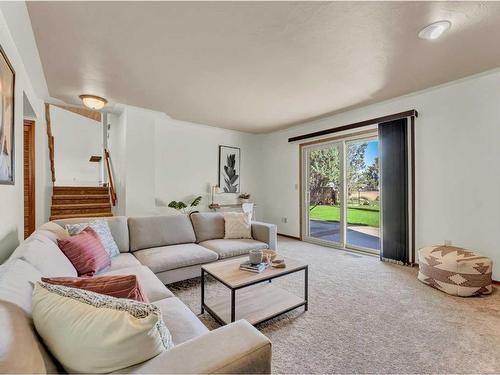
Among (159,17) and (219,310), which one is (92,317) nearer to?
(219,310)

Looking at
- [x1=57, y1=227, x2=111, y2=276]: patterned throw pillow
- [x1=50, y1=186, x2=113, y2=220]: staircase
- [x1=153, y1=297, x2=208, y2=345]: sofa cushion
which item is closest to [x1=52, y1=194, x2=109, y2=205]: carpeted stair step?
[x1=50, y1=186, x2=113, y2=220]: staircase

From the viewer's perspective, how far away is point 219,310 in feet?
6.64

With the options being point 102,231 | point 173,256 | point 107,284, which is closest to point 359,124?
point 173,256

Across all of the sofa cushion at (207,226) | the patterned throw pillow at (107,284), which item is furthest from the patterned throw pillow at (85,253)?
Answer: the sofa cushion at (207,226)

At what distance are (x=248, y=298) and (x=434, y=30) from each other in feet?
8.91

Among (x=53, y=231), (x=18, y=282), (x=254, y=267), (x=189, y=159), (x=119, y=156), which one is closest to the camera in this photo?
(x=18, y=282)

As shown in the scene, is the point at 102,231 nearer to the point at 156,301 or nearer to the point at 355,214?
the point at 156,301

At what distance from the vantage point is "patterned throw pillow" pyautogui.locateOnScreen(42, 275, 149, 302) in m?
1.00

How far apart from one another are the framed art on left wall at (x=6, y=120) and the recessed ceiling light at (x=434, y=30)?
127 inches

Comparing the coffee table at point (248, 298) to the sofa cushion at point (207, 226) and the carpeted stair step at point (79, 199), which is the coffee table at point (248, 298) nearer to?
the sofa cushion at point (207, 226)

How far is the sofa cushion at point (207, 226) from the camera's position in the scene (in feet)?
10.7

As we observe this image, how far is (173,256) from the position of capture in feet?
8.23

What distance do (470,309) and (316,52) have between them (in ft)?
8.96

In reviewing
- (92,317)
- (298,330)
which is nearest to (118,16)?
(92,317)
